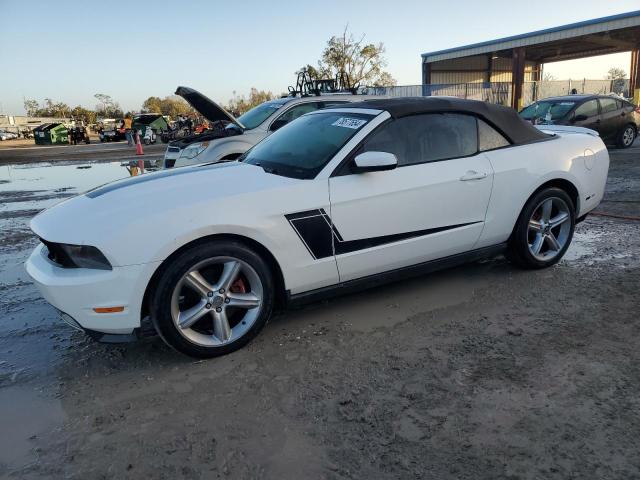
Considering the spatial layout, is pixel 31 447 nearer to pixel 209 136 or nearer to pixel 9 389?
pixel 9 389

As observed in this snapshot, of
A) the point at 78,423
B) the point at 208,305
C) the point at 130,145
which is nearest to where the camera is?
the point at 78,423

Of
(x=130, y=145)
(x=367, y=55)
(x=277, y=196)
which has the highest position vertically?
(x=367, y=55)

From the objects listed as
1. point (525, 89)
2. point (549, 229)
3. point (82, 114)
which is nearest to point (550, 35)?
point (525, 89)

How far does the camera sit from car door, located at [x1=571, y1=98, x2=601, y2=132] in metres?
12.1

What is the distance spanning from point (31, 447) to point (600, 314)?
369 centimetres

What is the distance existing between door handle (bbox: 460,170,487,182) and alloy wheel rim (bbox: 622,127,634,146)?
1206 centimetres

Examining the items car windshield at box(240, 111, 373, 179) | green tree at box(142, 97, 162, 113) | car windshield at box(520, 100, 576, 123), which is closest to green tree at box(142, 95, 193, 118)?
green tree at box(142, 97, 162, 113)

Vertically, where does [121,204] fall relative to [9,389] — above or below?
above

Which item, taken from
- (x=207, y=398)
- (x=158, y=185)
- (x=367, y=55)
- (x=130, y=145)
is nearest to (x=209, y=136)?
(x=158, y=185)

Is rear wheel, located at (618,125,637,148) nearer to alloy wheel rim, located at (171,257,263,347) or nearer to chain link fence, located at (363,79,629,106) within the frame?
alloy wheel rim, located at (171,257,263,347)

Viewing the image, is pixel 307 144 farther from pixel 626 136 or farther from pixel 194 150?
pixel 626 136

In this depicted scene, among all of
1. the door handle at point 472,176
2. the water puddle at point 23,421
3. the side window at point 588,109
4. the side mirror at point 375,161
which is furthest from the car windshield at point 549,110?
the water puddle at point 23,421

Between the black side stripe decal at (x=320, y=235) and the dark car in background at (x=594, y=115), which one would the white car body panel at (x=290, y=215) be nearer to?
the black side stripe decal at (x=320, y=235)

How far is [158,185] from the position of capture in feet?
11.2
